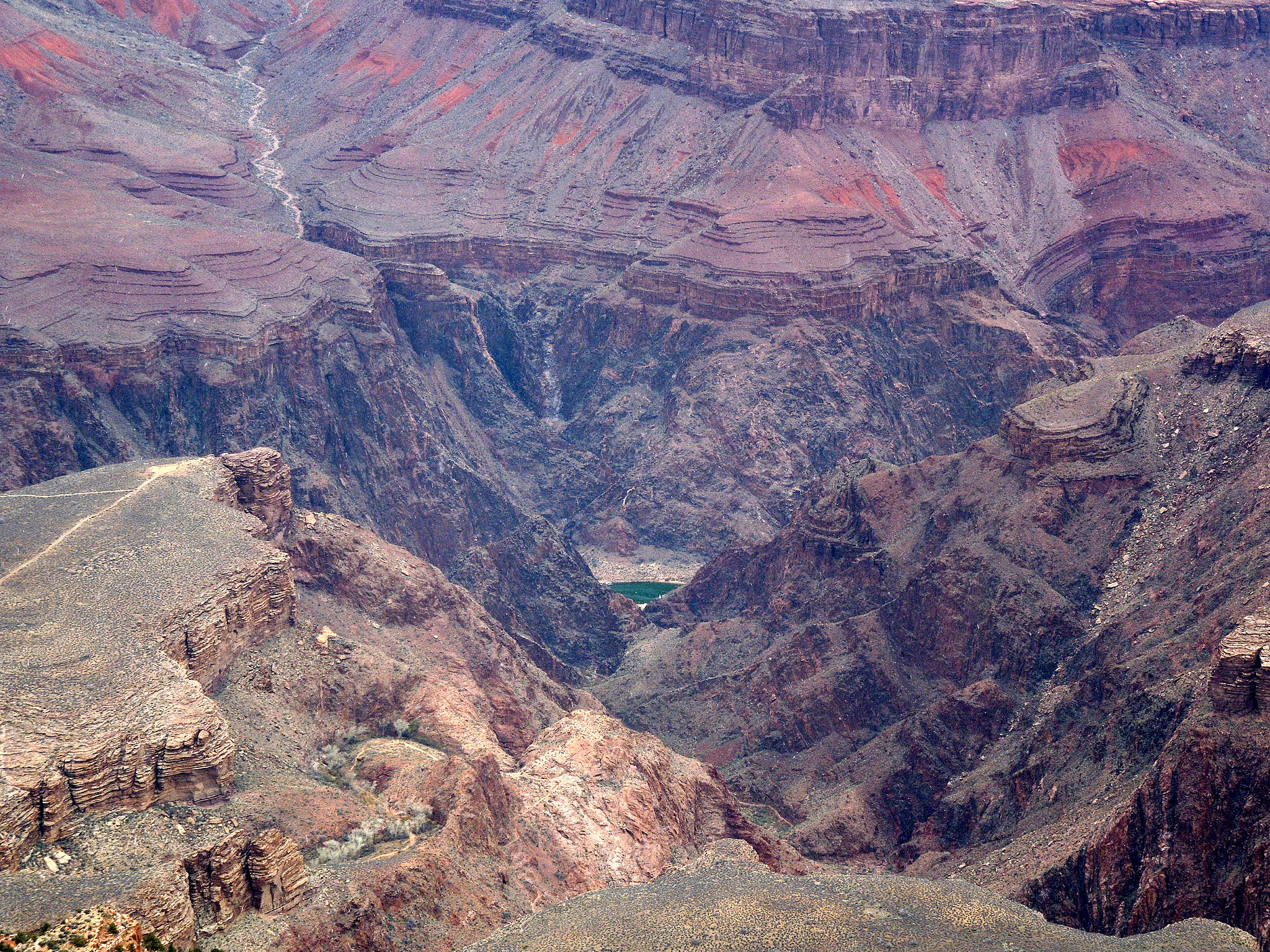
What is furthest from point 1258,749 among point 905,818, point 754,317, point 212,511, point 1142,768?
point 754,317

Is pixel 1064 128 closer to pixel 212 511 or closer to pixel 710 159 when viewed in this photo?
pixel 710 159

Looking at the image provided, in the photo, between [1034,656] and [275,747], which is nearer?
[275,747]

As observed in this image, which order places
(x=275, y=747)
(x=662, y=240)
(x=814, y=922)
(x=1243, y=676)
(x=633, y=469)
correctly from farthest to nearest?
(x=662, y=240), (x=633, y=469), (x=275, y=747), (x=1243, y=676), (x=814, y=922)

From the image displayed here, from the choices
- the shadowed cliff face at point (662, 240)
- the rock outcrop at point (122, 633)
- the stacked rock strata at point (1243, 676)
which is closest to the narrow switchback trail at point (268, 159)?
the shadowed cliff face at point (662, 240)

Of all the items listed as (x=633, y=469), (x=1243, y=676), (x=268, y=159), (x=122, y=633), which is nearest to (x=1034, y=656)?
(x=1243, y=676)

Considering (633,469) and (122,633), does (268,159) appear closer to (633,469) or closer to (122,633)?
(633,469)

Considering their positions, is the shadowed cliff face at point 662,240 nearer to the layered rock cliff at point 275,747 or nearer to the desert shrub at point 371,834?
the layered rock cliff at point 275,747

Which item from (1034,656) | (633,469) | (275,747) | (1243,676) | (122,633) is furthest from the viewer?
(633,469)
